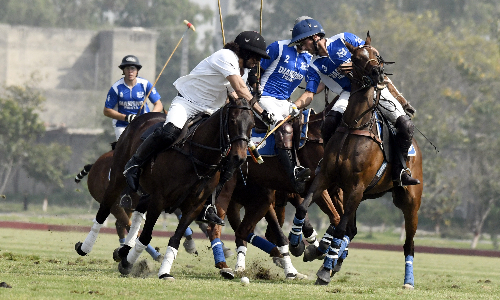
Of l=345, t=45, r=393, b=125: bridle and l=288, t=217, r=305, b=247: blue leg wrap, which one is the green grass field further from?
l=345, t=45, r=393, b=125: bridle

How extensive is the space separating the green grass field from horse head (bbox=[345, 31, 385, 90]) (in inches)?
84.8

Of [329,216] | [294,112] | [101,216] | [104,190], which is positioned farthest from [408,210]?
[104,190]

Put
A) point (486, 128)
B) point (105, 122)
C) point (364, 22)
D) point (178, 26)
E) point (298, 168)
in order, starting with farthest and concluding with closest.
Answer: point (178, 26), point (364, 22), point (105, 122), point (486, 128), point (298, 168)

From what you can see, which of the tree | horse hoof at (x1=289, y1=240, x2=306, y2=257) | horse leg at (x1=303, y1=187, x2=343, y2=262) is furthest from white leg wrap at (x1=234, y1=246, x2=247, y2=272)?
the tree

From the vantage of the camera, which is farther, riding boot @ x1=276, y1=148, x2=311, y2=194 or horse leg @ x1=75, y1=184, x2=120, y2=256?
horse leg @ x1=75, y1=184, x2=120, y2=256

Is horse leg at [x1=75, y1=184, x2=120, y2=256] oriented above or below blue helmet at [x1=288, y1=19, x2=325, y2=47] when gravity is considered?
below

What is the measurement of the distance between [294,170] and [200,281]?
1985mm

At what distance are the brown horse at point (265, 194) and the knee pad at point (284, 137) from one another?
0.28 metres

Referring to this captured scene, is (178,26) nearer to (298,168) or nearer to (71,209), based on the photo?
(71,209)

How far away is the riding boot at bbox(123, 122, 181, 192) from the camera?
897 cm

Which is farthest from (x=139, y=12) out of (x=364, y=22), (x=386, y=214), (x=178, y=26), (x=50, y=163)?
(x=386, y=214)

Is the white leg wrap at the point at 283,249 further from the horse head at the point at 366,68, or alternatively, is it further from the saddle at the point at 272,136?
the horse head at the point at 366,68

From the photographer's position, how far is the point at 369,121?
9.41 m

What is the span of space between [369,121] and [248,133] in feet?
5.49
